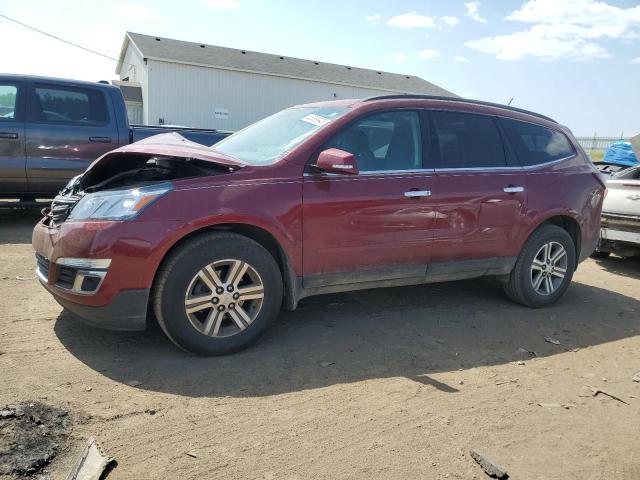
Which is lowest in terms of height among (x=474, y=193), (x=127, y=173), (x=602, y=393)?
(x=602, y=393)

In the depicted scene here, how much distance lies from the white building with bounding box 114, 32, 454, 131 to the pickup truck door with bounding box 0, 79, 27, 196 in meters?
18.0

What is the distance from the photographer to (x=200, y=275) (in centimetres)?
343

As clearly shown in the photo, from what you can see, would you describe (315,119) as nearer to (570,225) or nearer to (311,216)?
(311,216)

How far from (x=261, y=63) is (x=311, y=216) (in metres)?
26.8

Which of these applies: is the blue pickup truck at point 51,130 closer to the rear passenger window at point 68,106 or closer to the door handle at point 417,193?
the rear passenger window at point 68,106

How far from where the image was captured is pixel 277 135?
429 cm

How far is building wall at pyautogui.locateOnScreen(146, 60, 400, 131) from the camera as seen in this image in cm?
2504

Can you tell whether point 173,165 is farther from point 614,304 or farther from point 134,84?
point 134,84

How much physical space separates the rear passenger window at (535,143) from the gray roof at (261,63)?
22.8 m

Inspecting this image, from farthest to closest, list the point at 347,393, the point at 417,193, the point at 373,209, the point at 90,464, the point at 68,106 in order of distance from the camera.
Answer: the point at 68,106 → the point at 417,193 → the point at 373,209 → the point at 347,393 → the point at 90,464

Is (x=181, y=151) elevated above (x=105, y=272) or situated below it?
above

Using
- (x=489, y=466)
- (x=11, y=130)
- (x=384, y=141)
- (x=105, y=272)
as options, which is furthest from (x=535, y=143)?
(x=11, y=130)

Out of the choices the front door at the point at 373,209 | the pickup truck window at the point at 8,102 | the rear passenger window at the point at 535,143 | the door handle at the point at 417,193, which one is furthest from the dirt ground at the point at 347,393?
the pickup truck window at the point at 8,102

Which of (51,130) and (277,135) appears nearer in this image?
(277,135)
